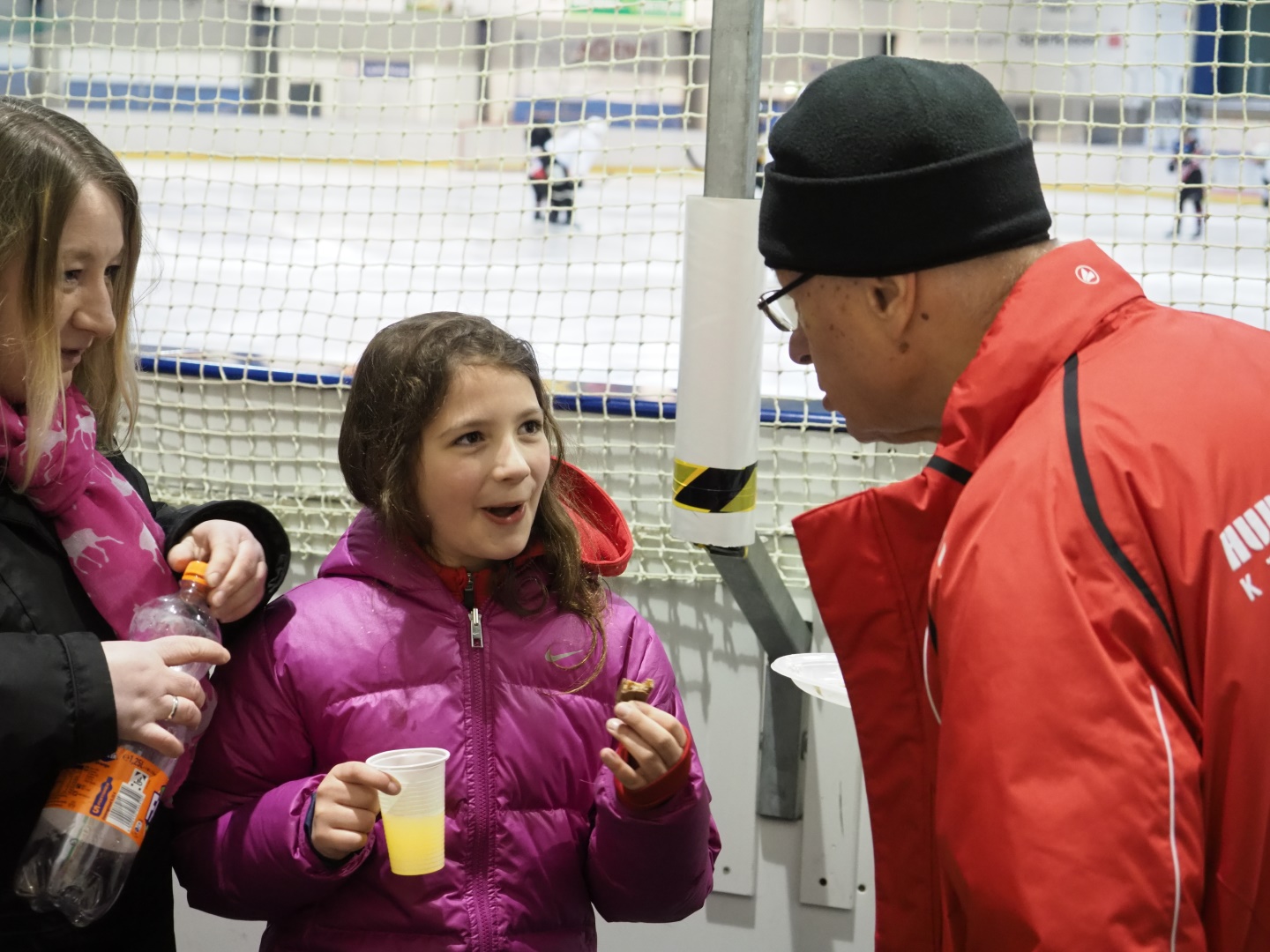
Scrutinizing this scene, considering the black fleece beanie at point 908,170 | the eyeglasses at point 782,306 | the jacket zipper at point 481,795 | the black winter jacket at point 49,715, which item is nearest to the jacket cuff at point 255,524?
the black winter jacket at point 49,715

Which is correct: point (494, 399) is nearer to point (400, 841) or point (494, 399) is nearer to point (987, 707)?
point (400, 841)

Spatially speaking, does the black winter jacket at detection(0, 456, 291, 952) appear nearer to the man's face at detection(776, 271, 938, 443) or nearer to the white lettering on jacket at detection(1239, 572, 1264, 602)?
the man's face at detection(776, 271, 938, 443)

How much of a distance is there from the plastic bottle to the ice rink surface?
1.24m

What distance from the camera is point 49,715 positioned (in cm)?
107

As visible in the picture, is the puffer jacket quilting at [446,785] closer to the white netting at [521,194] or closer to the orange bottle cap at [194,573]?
the orange bottle cap at [194,573]

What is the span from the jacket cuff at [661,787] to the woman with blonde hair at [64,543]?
1.39 ft

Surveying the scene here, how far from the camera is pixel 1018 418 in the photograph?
0.82 m

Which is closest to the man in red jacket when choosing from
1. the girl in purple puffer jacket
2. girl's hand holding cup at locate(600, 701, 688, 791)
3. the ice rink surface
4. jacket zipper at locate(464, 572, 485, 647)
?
girl's hand holding cup at locate(600, 701, 688, 791)

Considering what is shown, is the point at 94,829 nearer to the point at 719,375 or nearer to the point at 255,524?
the point at 255,524

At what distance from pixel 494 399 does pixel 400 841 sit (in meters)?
0.50

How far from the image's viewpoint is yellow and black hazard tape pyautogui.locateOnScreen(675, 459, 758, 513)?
1583mm

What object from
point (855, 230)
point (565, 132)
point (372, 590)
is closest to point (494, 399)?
point (372, 590)

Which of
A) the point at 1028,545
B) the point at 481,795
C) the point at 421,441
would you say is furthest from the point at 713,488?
the point at 1028,545

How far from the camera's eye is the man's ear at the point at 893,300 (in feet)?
3.08
